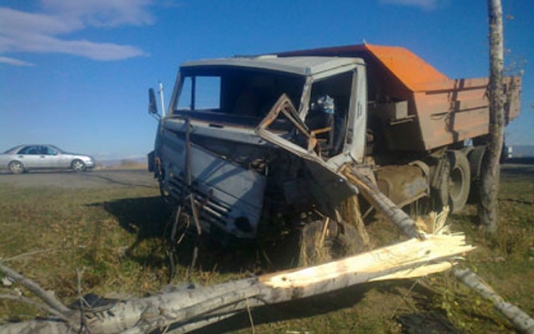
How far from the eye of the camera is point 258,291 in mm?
3410

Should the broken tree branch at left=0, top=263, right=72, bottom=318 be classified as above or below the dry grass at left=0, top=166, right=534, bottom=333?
above

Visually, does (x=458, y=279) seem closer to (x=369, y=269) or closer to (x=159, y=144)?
(x=369, y=269)

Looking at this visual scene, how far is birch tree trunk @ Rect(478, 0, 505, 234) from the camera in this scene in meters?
6.49

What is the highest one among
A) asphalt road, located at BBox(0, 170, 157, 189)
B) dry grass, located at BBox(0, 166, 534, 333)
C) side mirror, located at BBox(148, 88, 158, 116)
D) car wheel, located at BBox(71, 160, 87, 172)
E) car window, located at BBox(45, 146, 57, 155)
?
side mirror, located at BBox(148, 88, 158, 116)

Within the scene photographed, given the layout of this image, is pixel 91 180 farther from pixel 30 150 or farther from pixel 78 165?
pixel 30 150

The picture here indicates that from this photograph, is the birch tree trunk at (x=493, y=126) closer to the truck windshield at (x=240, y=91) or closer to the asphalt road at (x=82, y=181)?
the truck windshield at (x=240, y=91)

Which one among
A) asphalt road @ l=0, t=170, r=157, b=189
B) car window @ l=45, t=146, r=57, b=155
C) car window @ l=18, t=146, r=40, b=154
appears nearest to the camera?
asphalt road @ l=0, t=170, r=157, b=189

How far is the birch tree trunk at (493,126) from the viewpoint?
6.49 m

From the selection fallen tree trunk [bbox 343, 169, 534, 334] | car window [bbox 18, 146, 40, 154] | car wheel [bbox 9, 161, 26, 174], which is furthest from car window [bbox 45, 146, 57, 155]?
fallen tree trunk [bbox 343, 169, 534, 334]

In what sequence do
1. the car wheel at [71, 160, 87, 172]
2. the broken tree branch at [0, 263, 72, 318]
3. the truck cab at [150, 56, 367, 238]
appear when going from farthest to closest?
the car wheel at [71, 160, 87, 172]
the truck cab at [150, 56, 367, 238]
the broken tree branch at [0, 263, 72, 318]

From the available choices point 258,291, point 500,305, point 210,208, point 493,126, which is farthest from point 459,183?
point 258,291

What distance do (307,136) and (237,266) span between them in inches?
77.3

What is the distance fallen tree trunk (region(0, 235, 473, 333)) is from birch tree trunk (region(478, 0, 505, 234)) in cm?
295

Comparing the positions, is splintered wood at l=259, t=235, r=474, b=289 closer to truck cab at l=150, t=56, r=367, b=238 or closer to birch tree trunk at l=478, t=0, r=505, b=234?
truck cab at l=150, t=56, r=367, b=238
